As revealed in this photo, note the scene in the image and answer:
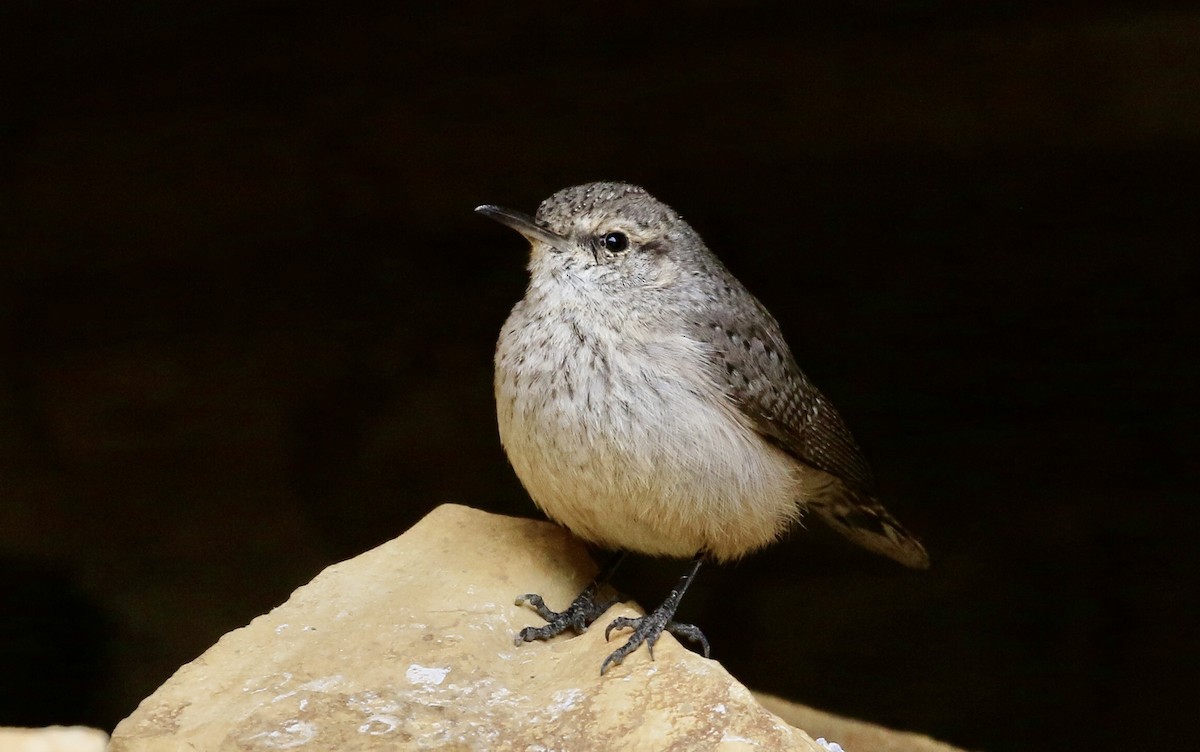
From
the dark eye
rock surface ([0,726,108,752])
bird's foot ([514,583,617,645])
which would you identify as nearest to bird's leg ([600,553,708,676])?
bird's foot ([514,583,617,645])

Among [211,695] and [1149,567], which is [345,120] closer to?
[211,695]

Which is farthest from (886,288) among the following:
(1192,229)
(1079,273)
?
(1192,229)

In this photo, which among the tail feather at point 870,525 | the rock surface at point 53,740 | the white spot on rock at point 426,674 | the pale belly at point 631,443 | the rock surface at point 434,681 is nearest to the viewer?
the rock surface at point 434,681

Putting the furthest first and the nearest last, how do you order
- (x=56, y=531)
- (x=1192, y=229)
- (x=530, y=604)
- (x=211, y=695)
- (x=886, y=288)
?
(x=56, y=531), (x=886, y=288), (x=1192, y=229), (x=530, y=604), (x=211, y=695)

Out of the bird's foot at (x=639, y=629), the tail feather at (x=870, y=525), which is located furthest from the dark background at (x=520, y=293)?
the bird's foot at (x=639, y=629)

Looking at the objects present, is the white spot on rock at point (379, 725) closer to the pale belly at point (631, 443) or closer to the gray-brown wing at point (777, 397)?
the pale belly at point (631, 443)

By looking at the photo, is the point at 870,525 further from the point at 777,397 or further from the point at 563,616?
the point at 563,616

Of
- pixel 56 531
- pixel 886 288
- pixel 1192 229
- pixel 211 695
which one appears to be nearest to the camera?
pixel 211 695

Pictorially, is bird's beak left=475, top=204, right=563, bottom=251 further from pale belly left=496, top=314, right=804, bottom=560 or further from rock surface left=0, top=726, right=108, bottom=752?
rock surface left=0, top=726, right=108, bottom=752
